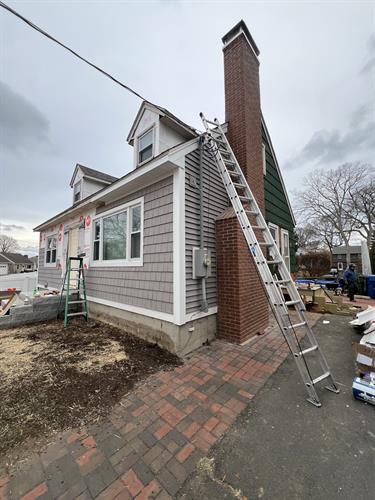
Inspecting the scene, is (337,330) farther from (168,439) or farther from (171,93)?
(171,93)

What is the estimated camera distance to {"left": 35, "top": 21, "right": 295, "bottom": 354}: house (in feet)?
12.6

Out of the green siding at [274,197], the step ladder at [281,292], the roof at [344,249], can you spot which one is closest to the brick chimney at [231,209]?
the step ladder at [281,292]

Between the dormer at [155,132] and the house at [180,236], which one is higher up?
the dormer at [155,132]

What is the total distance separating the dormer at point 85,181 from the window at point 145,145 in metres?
3.64

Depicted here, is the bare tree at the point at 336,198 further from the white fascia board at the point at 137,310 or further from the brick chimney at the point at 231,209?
the white fascia board at the point at 137,310

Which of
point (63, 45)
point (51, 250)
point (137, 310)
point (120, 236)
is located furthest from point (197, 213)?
point (51, 250)

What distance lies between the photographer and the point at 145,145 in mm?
5645

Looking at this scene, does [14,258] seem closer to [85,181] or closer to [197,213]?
[85,181]

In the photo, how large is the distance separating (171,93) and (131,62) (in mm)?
1536

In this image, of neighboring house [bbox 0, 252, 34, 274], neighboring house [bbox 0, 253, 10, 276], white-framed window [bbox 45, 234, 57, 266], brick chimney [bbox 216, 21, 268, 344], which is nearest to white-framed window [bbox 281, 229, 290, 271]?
brick chimney [bbox 216, 21, 268, 344]

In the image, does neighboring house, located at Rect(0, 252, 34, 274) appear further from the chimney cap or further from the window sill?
the chimney cap

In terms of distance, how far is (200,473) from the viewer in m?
1.59

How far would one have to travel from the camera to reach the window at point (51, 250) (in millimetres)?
9000

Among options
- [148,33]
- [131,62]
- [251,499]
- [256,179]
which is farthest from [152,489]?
[148,33]
